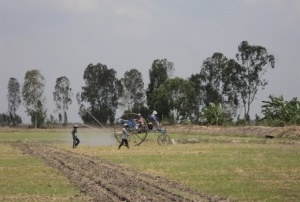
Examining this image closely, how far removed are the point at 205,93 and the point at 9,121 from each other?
141 feet

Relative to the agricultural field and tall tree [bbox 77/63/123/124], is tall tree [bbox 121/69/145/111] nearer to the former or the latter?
tall tree [bbox 77/63/123/124]

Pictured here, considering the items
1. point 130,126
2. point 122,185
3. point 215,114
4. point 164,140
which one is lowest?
point 122,185

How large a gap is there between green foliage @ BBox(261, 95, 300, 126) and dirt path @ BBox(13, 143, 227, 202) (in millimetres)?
37445

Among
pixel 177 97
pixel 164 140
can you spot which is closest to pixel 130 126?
pixel 164 140

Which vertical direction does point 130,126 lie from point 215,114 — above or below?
below

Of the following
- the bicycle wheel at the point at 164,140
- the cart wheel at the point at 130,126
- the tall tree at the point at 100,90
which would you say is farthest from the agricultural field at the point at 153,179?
the tall tree at the point at 100,90

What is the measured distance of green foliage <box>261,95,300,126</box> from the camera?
56.8 metres

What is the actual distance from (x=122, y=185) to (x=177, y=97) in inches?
2722

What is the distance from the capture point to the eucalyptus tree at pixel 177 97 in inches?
3329

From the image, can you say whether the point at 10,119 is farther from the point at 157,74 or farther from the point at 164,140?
the point at 164,140

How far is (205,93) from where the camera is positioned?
3750 inches

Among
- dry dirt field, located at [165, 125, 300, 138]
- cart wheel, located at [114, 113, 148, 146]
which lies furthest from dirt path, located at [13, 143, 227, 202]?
dry dirt field, located at [165, 125, 300, 138]

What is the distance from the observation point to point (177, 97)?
85.6m

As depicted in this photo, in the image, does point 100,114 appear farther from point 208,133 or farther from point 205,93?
point 208,133
